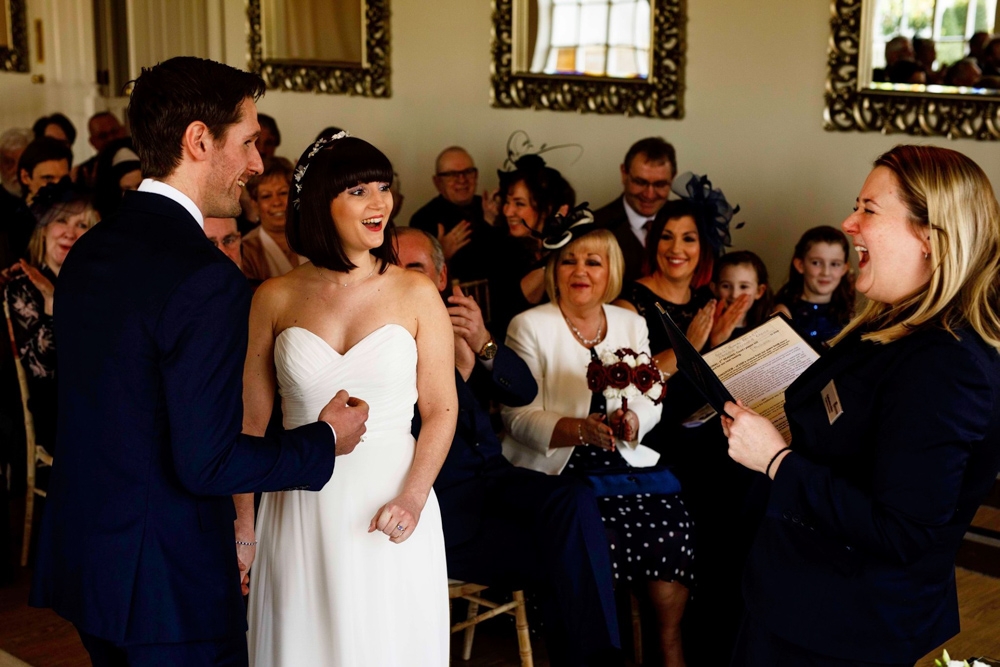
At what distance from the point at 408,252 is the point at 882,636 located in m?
2.01

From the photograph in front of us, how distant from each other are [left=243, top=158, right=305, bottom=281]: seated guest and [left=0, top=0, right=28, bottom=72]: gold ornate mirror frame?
5.07 m

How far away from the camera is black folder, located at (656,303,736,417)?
230 centimetres

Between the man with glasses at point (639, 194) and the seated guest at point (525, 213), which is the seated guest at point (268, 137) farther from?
the man with glasses at point (639, 194)

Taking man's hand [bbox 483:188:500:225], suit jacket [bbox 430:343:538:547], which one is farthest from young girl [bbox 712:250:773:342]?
man's hand [bbox 483:188:500:225]

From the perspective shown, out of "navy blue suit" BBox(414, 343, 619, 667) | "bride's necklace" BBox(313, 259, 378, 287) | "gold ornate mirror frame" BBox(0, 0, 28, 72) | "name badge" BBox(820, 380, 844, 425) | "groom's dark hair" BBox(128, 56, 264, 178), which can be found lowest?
"navy blue suit" BBox(414, 343, 619, 667)

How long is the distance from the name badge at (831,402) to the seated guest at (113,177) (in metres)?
4.06

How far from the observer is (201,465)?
1927 millimetres

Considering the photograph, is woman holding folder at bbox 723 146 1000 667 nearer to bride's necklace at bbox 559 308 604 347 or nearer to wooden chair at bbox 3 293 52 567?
bride's necklace at bbox 559 308 604 347

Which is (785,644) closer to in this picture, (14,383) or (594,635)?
(594,635)

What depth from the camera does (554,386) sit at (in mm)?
3936

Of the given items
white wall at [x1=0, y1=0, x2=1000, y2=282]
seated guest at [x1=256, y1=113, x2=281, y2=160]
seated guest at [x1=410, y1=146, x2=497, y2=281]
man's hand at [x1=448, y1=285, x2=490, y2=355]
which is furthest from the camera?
seated guest at [x1=256, y1=113, x2=281, y2=160]

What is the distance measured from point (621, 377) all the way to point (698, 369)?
4.11 feet

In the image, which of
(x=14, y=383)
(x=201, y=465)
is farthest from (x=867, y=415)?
(x=14, y=383)

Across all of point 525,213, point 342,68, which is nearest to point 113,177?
point 525,213
